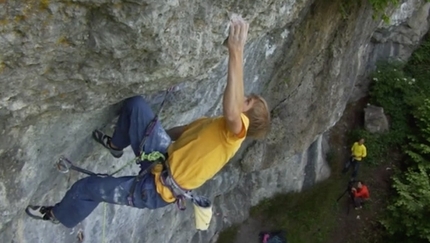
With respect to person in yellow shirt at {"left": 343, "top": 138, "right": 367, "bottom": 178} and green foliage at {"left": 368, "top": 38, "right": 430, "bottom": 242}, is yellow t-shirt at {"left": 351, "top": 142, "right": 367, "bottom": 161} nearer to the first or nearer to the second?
person in yellow shirt at {"left": 343, "top": 138, "right": 367, "bottom": 178}

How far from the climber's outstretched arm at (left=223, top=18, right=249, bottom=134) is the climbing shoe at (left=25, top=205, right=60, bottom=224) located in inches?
99.2

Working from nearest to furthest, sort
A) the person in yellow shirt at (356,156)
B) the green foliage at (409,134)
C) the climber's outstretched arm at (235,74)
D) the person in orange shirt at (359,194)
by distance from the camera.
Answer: the climber's outstretched arm at (235,74), the green foliage at (409,134), the person in orange shirt at (359,194), the person in yellow shirt at (356,156)

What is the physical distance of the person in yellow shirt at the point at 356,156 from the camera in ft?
53.5

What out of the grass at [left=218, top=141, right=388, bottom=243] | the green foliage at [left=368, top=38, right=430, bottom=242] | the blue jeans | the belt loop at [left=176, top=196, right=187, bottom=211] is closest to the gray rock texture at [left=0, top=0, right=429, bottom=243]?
the blue jeans

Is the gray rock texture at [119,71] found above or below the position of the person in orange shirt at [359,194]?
above

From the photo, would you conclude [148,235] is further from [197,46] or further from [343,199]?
[343,199]

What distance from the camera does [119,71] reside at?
4254 mm

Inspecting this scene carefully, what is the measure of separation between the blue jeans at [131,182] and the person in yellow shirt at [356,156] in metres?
11.9

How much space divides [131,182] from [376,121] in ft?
45.6

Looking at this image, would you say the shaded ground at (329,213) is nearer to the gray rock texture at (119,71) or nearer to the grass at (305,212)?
the grass at (305,212)

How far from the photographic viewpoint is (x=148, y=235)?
10.2 meters

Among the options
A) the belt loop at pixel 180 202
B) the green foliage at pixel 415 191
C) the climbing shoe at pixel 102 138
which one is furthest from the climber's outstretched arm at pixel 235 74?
the green foliage at pixel 415 191

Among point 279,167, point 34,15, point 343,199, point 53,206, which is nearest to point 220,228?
point 279,167

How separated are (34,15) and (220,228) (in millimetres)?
11545
